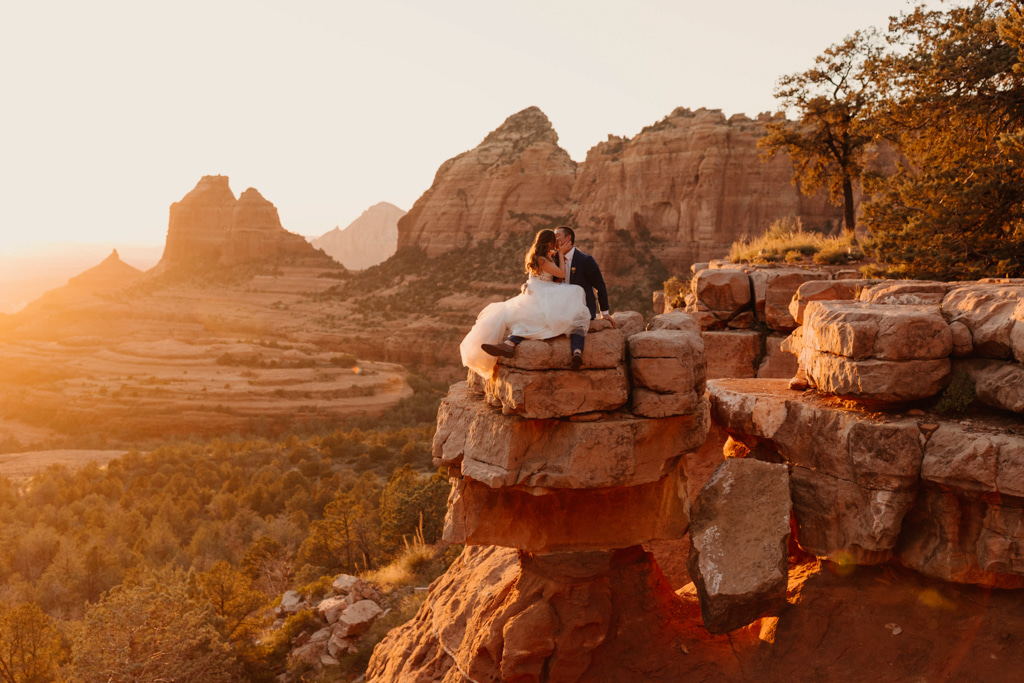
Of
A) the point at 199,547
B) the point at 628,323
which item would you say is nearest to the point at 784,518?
the point at 628,323

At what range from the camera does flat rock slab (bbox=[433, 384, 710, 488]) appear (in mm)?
4992

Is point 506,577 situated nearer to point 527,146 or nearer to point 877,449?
point 877,449

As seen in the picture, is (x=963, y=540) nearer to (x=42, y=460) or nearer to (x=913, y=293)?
(x=913, y=293)

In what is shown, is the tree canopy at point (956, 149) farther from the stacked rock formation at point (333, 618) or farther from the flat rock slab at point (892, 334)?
the stacked rock formation at point (333, 618)

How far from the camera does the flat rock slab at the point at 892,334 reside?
16.3 feet

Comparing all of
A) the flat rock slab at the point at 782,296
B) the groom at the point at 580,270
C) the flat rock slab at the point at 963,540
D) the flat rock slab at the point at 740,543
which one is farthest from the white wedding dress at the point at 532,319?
the flat rock slab at the point at 782,296

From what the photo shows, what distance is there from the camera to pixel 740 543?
5312 mm

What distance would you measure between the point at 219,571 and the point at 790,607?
12.0 meters

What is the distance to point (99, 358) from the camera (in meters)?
45.2

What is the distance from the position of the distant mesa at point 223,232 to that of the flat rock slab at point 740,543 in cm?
7794

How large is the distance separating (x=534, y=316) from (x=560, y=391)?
2.28ft

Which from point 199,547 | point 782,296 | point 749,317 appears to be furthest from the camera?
point 199,547

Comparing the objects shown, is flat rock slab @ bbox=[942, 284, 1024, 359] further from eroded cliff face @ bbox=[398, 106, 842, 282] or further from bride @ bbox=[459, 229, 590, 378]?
eroded cliff face @ bbox=[398, 106, 842, 282]

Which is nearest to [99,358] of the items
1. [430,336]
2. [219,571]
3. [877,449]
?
[430,336]
